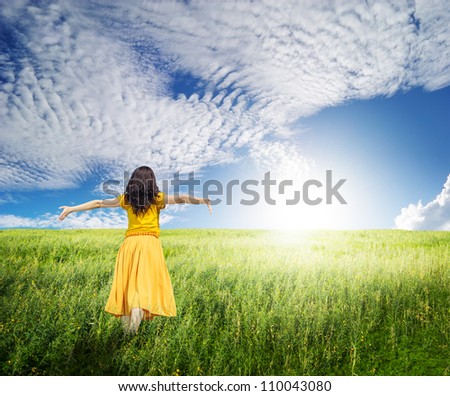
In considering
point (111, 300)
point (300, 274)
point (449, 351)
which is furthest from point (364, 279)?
point (111, 300)

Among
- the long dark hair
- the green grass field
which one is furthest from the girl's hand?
the green grass field

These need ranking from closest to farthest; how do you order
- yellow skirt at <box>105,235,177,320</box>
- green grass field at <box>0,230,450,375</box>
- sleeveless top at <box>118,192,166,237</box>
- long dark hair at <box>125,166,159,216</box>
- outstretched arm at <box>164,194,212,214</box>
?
green grass field at <box>0,230,450,375</box> < yellow skirt at <box>105,235,177,320</box> < long dark hair at <box>125,166,159,216</box> < sleeveless top at <box>118,192,166,237</box> < outstretched arm at <box>164,194,212,214</box>

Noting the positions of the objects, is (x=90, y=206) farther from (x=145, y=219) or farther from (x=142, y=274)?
(x=142, y=274)

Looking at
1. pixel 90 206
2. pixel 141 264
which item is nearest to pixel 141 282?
pixel 141 264

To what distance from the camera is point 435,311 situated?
6.18 m

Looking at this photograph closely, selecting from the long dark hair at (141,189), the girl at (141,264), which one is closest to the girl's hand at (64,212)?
the girl at (141,264)

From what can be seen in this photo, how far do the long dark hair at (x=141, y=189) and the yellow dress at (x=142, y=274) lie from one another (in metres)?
0.13

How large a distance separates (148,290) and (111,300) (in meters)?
0.60

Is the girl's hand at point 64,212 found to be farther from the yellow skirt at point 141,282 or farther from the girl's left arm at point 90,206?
the yellow skirt at point 141,282

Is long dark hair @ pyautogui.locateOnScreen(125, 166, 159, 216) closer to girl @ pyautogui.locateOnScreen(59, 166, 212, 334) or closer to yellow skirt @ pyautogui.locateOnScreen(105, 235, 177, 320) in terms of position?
girl @ pyautogui.locateOnScreen(59, 166, 212, 334)

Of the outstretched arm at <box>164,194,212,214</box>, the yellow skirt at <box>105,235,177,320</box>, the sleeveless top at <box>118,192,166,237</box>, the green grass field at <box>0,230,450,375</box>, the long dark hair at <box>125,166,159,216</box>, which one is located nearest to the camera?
the green grass field at <box>0,230,450,375</box>

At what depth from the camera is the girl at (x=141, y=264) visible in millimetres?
5141

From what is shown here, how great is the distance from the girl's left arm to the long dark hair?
0.42 meters

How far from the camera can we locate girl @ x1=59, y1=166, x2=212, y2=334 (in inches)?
202
